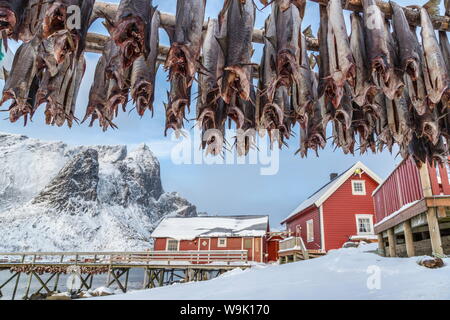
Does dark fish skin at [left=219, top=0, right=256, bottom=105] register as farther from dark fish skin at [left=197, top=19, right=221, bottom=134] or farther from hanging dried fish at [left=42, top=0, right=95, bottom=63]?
hanging dried fish at [left=42, top=0, right=95, bottom=63]

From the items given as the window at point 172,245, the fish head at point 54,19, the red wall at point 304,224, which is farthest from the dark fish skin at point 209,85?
the window at point 172,245

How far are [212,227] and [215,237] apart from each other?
266 centimetres

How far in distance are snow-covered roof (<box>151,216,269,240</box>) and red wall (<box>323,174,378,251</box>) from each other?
1088cm

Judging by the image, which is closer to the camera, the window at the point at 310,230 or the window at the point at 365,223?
the window at the point at 365,223

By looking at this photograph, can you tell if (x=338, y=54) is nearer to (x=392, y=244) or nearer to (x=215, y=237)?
(x=392, y=244)

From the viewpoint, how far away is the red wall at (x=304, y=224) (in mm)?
24109

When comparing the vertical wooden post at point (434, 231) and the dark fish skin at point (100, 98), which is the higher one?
the dark fish skin at point (100, 98)

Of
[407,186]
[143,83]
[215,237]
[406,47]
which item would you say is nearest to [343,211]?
[215,237]

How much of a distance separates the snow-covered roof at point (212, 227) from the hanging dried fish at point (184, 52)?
1295 inches

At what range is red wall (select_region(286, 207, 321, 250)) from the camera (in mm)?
24109

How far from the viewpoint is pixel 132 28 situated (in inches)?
57.6

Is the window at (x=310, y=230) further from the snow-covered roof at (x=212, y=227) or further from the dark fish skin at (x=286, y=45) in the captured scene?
the dark fish skin at (x=286, y=45)

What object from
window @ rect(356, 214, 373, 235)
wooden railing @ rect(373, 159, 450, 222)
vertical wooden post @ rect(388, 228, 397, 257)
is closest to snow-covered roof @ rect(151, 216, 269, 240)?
window @ rect(356, 214, 373, 235)

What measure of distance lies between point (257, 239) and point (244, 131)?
32766 mm
